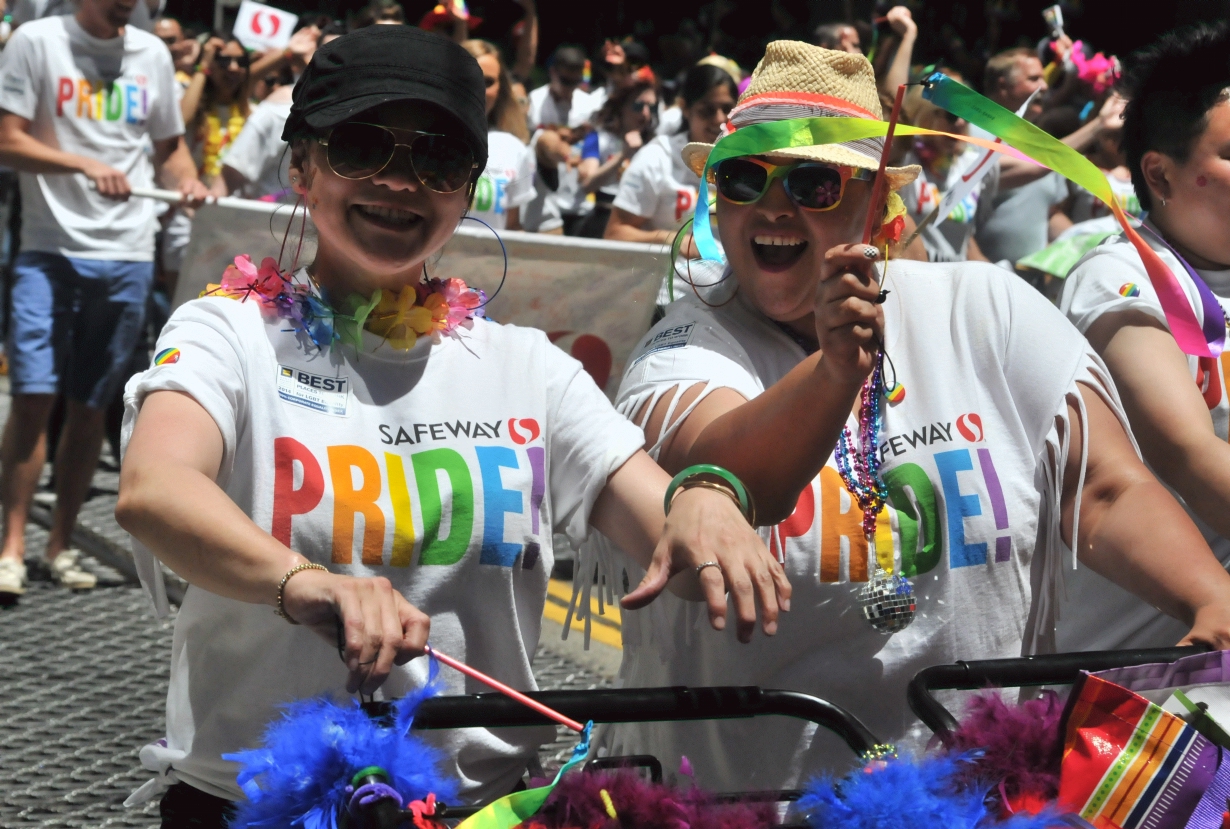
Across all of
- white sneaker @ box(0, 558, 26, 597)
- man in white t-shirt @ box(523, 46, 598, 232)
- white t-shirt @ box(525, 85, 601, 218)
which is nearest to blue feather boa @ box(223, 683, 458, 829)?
white sneaker @ box(0, 558, 26, 597)

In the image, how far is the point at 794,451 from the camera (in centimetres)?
203

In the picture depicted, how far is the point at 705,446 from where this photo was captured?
2.16 m

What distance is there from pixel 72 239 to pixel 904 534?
4235mm

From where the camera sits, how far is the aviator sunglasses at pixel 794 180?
236cm

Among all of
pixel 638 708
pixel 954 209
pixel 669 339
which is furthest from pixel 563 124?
pixel 638 708

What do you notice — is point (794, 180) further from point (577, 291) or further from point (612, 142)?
point (612, 142)

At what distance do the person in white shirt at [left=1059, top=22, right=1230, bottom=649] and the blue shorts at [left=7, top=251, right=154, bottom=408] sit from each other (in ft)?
12.8

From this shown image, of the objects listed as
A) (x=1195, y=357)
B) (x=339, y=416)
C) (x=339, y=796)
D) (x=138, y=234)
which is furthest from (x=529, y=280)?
(x=339, y=796)

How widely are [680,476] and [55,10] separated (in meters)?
5.04

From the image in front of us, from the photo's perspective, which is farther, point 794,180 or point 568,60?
point 568,60

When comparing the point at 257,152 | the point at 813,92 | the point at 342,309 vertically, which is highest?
the point at 813,92

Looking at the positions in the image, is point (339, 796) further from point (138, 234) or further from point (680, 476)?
point (138, 234)

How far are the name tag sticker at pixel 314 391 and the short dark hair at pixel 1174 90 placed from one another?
1.83 metres

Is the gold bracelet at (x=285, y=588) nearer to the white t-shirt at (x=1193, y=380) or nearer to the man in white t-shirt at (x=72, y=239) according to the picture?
the white t-shirt at (x=1193, y=380)
